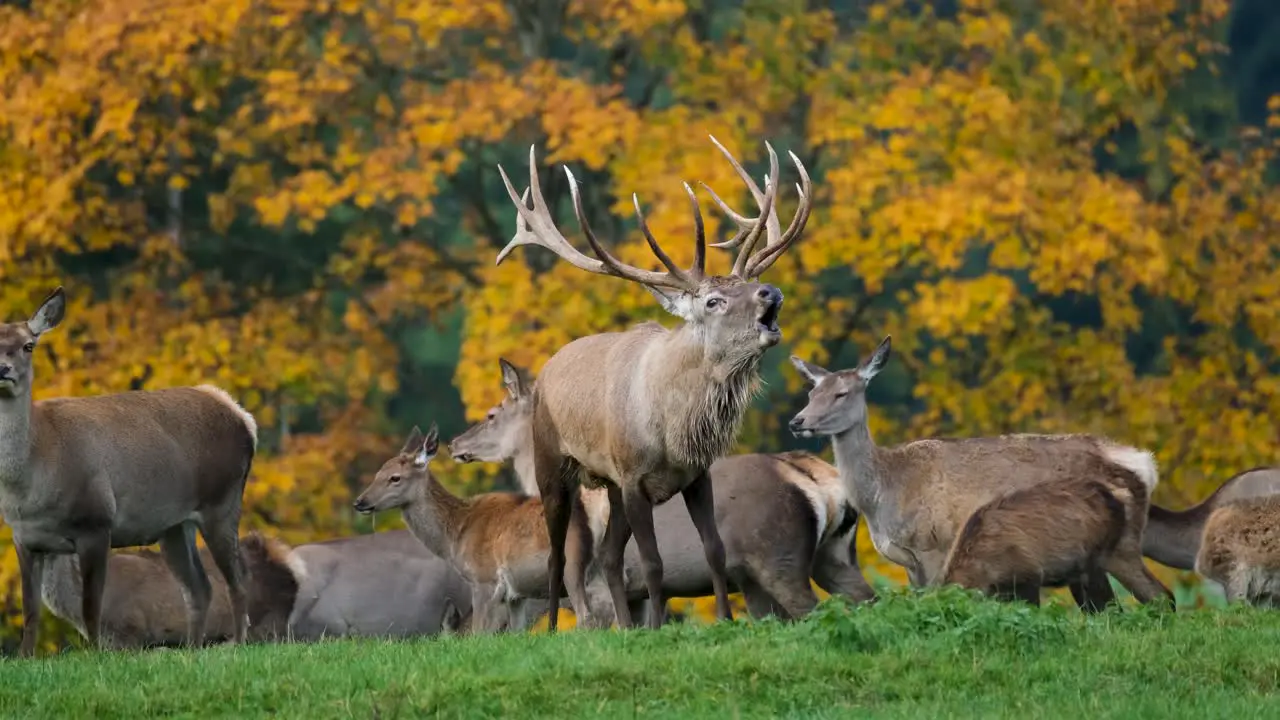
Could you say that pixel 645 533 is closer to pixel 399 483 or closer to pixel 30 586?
pixel 30 586

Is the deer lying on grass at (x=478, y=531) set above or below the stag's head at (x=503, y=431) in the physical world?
below

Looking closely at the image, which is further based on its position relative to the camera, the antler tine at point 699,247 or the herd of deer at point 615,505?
the herd of deer at point 615,505

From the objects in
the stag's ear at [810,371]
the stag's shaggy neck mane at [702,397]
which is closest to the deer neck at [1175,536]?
the stag's ear at [810,371]

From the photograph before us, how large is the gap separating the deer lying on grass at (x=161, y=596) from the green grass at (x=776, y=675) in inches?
175

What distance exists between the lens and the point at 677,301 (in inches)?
409

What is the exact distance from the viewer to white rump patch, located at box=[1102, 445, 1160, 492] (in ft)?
38.3

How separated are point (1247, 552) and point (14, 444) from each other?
6.24 m

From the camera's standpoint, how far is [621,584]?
11078 millimetres

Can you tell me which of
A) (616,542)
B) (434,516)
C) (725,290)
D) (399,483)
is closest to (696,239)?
(725,290)

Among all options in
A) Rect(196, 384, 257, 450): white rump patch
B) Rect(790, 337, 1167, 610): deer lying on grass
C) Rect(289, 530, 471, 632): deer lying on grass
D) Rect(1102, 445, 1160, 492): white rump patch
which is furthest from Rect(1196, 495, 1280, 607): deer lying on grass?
Rect(289, 530, 471, 632): deer lying on grass

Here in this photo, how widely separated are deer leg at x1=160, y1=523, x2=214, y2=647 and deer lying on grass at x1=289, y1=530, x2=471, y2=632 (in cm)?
187

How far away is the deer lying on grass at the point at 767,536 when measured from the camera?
40.6ft

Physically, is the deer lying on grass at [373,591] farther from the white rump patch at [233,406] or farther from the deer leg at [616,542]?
the deer leg at [616,542]

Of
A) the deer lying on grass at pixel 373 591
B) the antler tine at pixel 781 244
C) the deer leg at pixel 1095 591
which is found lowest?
the deer lying on grass at pixel 373 591
